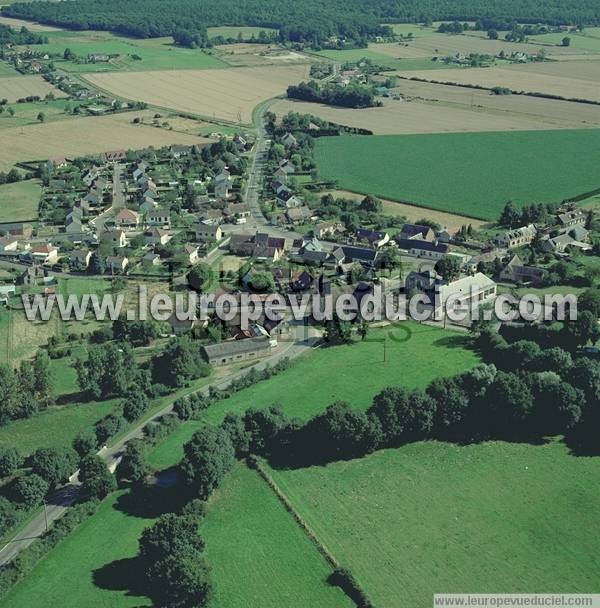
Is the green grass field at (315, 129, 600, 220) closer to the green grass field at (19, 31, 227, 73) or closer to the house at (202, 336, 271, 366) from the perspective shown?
the house at (202, 336, 271, 366)

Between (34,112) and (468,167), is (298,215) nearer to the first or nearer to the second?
(468,167)

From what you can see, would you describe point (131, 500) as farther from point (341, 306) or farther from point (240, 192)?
point (240, 192)

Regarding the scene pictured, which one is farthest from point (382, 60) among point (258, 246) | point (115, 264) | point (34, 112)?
point (115, 264)

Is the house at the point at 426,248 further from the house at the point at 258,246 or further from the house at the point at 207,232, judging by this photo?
the house at the point at 207,232

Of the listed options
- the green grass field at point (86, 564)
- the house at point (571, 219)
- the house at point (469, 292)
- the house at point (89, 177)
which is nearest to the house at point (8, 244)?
the house at point (89, 177)

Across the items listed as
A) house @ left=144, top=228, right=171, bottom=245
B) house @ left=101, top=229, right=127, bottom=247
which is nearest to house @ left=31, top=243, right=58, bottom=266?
house @ left=101, top=229, right=127, bottom=247

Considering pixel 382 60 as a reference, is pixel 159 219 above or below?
below

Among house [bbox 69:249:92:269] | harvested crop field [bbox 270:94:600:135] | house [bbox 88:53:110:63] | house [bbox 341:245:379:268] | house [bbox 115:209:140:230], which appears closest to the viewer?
house [bbox 341:245:379:268]
